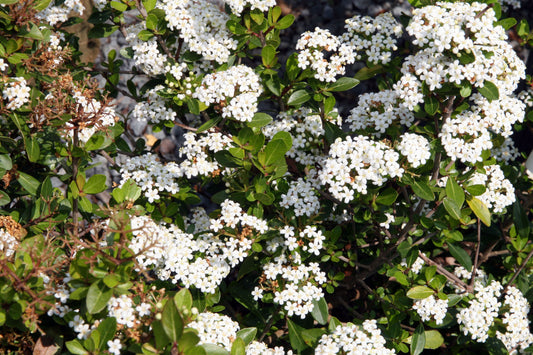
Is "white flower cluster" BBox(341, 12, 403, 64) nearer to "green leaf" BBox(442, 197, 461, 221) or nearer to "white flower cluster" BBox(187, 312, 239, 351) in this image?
"green leaf" BBox(442, 197, 461, 221)

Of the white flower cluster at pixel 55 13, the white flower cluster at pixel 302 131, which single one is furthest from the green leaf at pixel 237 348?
the white flower cluster at pixel 55 13

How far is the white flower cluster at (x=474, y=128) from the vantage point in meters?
2.19

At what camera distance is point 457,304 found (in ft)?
9.07

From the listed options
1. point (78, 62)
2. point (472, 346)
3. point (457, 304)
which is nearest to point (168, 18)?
point (78, 62)

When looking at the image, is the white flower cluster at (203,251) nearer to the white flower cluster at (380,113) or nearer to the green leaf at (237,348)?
the green leaf at (237,348)

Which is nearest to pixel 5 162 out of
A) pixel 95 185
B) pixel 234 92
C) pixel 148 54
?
pixel 95 185

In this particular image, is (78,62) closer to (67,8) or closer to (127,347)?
(67,8)

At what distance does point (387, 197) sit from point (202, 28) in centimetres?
125

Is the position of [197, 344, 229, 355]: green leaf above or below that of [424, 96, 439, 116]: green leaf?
below

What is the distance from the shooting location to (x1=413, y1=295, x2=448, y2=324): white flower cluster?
2.44 m

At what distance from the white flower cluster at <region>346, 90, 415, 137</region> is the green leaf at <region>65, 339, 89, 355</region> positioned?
5.33ft

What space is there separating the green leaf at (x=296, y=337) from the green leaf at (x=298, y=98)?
1.10m

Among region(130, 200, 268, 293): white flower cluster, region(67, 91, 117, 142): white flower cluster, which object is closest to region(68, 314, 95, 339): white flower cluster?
region(130, 200, 268, 293): white flower cluster

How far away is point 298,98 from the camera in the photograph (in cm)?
259
